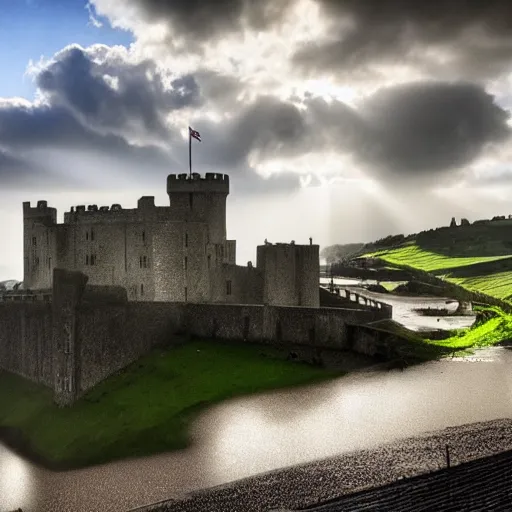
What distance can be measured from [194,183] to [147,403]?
23055 mm

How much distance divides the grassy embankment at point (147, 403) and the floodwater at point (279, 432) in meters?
1.18

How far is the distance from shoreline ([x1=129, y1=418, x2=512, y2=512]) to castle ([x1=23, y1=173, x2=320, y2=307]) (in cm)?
2533

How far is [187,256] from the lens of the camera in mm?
54562

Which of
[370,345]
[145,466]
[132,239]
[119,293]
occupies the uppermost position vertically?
[132,239]

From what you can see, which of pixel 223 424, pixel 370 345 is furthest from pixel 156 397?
pixel 370 345

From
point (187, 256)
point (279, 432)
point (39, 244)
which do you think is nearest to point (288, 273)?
point (187, 256)

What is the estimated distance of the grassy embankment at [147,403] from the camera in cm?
3447

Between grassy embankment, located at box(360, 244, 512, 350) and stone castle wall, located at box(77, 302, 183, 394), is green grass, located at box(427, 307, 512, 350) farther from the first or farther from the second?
stone castle wall, located at box(77, 302, 183, 394)

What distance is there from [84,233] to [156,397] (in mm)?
23500

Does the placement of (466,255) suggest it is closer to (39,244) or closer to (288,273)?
(288,273)

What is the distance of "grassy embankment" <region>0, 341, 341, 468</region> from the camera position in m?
34.5

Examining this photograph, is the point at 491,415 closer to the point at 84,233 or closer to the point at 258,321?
the point at 258,321

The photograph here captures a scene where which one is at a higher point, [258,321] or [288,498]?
[258,321]

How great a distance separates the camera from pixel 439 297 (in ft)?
268
